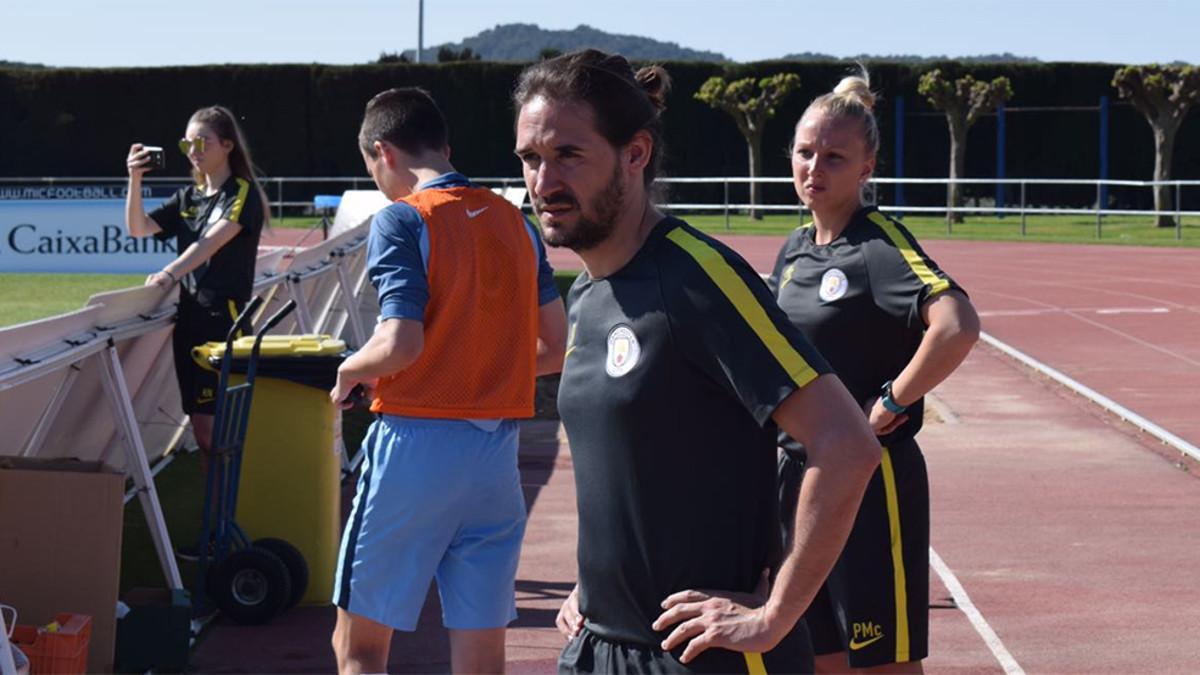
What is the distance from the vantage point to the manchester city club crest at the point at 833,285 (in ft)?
14.3

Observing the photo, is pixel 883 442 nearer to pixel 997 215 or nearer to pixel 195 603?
pixel 195 603

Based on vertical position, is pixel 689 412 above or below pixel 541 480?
above

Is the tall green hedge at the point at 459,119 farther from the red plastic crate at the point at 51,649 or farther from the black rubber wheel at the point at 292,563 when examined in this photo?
the red plastic crate at the point at 51,649

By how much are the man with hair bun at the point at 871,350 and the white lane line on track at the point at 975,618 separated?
2064 millimetres

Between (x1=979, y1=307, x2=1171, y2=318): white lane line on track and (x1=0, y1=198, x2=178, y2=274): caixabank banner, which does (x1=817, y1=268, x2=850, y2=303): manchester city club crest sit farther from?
(x1=979, y1=307, x2=1171, y2=318): white lane line on track

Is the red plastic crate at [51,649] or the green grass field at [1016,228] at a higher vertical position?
the green grass field at [1016,228]

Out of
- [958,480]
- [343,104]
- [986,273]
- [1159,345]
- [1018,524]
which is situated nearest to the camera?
[1018,524]

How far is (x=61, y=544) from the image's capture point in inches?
219

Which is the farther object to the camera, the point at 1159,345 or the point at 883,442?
the point at 1159,345

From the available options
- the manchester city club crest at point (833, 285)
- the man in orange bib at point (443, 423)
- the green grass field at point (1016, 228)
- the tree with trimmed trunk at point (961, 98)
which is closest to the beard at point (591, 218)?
the manchester city club crest at point (833, 285)

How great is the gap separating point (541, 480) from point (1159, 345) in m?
8.48

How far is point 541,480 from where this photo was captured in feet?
33.1

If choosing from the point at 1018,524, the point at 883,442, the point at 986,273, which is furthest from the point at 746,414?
the point at 986,273

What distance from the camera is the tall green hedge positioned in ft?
139
